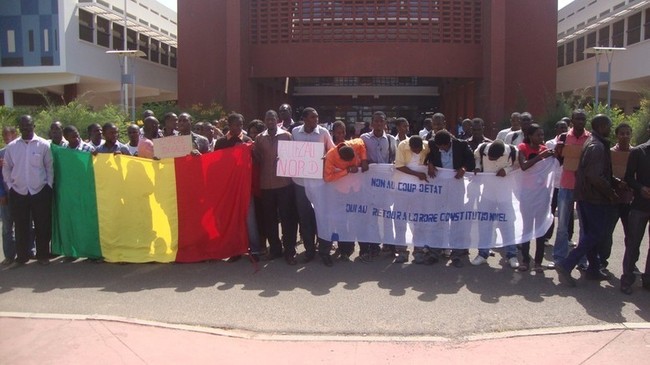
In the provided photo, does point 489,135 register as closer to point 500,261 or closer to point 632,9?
point 632,9

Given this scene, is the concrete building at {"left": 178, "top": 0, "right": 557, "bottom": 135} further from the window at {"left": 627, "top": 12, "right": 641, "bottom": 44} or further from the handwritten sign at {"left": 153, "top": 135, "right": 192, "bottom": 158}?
the handwritten sign at {"left": 153, "top": 135, "right": 192, "bottom": 158}

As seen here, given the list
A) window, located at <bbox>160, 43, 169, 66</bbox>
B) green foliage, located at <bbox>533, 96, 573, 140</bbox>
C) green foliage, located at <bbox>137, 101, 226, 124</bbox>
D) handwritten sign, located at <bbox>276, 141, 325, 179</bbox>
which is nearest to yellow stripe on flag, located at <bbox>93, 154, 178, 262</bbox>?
handwritten sign, located at <bbox>276, 141, 325, 179</bbox>

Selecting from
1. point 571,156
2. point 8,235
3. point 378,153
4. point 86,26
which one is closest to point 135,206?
point 8,235

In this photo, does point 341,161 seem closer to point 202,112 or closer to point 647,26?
point 202,112

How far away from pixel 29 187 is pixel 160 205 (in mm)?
1652

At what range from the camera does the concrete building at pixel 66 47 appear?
28703 millimetres

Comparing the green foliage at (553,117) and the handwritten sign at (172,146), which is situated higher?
the green foliage at (553,117)

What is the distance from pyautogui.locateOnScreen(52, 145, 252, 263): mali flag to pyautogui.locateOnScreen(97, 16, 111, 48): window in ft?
89.6

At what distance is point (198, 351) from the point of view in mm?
4754

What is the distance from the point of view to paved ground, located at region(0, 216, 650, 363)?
17.4ft

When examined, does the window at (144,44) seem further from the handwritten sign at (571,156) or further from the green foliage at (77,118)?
the handwritten sign at (571,156)

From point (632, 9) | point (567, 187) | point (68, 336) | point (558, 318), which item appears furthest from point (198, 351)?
point (632, 9)

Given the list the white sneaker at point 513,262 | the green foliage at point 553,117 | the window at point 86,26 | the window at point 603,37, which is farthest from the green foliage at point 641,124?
the window at point 86,26

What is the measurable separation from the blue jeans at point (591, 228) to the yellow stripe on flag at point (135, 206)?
4781 millimetres
